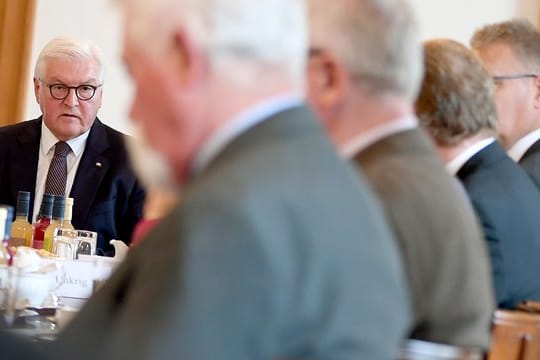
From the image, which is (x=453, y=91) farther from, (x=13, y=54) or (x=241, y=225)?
(x=13, y=54)

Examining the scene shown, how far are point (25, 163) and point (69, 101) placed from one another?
290 mm

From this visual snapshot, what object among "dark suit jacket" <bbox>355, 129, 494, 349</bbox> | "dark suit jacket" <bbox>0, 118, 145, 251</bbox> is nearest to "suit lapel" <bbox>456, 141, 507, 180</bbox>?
"dark suit jacket" <bbox>355, 129, 494, 349</bbox>

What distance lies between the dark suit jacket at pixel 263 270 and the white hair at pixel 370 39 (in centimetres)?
39

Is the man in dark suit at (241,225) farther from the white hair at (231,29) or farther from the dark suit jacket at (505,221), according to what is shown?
the dark suit jacket at (505,221)

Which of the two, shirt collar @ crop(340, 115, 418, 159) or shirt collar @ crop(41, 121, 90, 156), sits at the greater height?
shirt collar @ crop(41, 121, 90, 156)

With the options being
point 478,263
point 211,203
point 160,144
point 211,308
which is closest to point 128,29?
point 160,144

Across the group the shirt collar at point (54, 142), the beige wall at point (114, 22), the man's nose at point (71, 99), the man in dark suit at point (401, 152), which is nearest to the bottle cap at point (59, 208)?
the shirt collar at point (54, 142)

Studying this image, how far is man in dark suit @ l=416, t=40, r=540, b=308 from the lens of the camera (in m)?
2.26

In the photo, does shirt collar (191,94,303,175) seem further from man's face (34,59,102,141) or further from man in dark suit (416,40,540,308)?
man's face (34,59,102,141)

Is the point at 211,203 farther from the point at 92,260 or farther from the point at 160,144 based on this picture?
the point at 92,260

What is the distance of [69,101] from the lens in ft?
13.5

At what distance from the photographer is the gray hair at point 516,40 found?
133 inches

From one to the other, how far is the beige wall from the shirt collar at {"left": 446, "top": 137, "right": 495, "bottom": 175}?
2.89m

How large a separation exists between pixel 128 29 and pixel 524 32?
2327 millimetres
